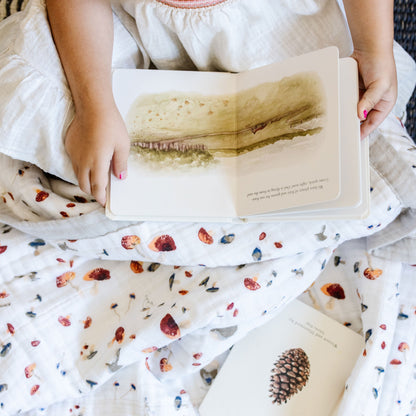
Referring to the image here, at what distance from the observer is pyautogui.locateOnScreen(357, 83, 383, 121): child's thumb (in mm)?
717

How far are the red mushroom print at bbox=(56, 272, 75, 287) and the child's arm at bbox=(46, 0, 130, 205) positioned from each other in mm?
174

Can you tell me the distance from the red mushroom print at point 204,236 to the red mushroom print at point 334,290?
0.79ft

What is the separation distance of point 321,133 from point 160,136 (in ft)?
0.80

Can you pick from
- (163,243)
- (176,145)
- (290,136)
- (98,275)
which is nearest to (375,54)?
(290,136)

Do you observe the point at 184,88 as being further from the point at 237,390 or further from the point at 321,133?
the point at 237,390

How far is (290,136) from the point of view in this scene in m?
0.72

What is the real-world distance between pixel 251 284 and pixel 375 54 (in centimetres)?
39

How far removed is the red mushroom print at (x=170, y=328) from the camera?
2.59 ft

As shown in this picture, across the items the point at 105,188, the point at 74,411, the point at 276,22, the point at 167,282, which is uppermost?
the point at 276,22

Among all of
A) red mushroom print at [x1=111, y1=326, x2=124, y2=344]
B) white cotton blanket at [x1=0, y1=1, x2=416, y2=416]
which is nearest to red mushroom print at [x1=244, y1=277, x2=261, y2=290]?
white cotton blanket at [x1=0, y1=1, x2=416, y2=416]

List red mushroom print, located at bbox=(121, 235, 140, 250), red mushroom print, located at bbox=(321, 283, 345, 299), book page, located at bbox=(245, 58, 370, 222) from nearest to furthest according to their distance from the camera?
book page, located at bbox=(245, 58, 370, 222), red mushroom print, located at bbox=(121, 235, 140, 250), red mushroom print, located at bbox=(321, 283, 345, 299)

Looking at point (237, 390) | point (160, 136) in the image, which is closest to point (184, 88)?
point (160, 136)

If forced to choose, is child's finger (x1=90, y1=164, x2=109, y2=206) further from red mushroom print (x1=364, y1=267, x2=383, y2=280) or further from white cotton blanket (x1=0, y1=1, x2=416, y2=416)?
red mushroom print (x1=364, y1=267, x2=383, y2=280)

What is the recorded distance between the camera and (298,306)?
2.88 feet
